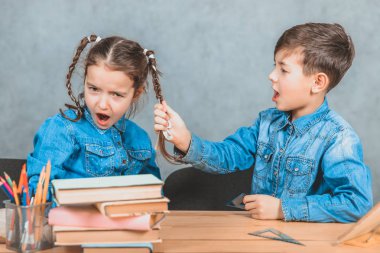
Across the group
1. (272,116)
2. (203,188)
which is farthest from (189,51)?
(272,116)

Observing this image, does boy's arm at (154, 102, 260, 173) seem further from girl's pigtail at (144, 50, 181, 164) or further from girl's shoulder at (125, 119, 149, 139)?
girl's shoulder at (125, 119, 149, 139)

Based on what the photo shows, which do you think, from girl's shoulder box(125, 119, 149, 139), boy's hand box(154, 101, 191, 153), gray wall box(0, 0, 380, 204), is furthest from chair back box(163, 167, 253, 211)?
gray wall box(0, 0, 380, 204)

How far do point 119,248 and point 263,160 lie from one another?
36.6 inches

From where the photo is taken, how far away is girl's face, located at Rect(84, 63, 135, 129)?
2031 mm

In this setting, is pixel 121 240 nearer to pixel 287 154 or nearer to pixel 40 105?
pixel 287 154

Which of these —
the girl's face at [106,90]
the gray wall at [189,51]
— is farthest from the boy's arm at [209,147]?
the gray wall at [189,51]

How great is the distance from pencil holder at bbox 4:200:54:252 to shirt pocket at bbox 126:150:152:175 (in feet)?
2.43

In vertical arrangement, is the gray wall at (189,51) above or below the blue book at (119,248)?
above

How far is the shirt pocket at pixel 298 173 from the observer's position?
2.13 m

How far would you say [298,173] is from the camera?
2146 millimetres

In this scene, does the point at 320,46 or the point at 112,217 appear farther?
the point at 320,46

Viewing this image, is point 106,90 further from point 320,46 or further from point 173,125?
point 320,46

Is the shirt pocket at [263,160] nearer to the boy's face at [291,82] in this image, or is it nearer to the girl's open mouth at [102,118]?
the boy's face at [291,82]

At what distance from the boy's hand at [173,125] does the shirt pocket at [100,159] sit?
216mm
